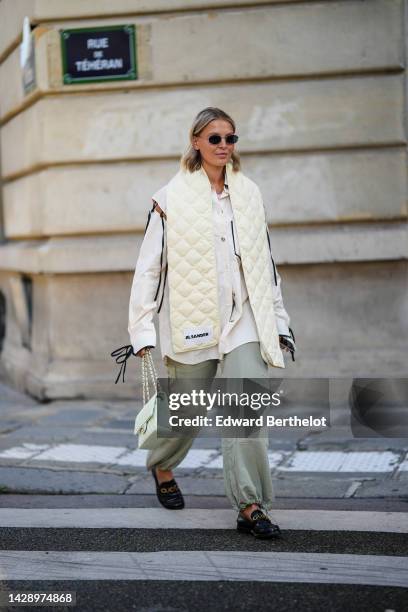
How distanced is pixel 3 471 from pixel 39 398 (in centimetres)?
247

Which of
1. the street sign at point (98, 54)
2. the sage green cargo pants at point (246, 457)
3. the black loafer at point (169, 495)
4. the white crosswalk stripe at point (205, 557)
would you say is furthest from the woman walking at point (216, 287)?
the street sign at point (98, 54)

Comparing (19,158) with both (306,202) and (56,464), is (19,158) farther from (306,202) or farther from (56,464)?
(56,464)

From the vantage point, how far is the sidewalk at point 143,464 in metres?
5.80

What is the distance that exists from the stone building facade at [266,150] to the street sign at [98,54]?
0.21ft

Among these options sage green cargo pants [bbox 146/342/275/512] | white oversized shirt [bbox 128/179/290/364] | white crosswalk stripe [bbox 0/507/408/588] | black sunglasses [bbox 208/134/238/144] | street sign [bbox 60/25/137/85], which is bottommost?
white crosswalk stripe [bbox 0/507/408/588]

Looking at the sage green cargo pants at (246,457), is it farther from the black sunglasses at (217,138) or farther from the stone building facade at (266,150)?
the stone building facade at (266,150)

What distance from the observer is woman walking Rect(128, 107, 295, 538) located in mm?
4840

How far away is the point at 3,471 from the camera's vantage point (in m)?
6.29

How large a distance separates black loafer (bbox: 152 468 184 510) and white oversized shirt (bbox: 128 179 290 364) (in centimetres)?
74

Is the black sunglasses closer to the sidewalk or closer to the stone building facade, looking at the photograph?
the sidewalk

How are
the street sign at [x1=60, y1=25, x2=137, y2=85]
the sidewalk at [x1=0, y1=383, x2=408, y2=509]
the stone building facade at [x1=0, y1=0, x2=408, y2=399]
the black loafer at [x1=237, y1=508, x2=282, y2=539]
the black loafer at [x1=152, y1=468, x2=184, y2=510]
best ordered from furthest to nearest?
1. the street sign at [x1=60, y1=25, x2=137, y2=85]
2. the stone building facade at [x1=0, y1=0, x2=408, y2=399]
3. the sidewalk at [x1=0, y1=383, x2=408, y2=509]
4. the black loafer at [x1=152, y1=468, x2=184, y2=510]
5. the black loafer at [x1=237, y1=508, x2=282, y2=539]

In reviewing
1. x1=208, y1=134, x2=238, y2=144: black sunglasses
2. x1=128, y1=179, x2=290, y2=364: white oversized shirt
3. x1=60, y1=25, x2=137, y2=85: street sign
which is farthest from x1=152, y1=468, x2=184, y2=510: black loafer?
x1=60, y1=25, x2=137, y2=85: street sign

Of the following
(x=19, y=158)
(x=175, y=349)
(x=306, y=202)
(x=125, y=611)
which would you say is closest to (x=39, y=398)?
(x=19, y=158)

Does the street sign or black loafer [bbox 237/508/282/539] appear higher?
the street sign
